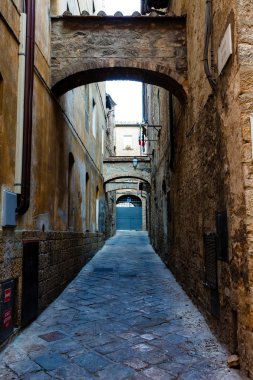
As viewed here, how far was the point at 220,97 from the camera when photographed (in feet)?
12.1

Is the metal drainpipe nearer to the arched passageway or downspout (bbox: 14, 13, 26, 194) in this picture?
downspout (bbox: 14, 13, 26, 194)

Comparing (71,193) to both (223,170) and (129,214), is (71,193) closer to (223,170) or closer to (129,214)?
(223,170)

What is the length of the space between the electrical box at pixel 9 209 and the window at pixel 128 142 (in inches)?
1353

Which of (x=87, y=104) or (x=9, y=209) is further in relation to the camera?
(x=87, y=104)

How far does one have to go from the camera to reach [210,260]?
4.15 m

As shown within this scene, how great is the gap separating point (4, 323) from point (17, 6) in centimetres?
344

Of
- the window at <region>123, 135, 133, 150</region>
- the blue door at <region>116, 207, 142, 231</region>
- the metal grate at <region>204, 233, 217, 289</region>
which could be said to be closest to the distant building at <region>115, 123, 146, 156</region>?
the window at <region>123, 135, 133, 150</region>

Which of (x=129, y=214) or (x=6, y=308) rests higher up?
(x=129, y=214)

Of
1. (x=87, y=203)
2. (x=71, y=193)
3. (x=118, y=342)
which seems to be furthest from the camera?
(x=87, y=203)

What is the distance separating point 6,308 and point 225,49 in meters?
3.28

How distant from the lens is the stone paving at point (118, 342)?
3.08 meters

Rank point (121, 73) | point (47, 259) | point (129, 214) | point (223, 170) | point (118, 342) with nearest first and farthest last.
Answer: point (223, 170) < point (118, 342) < point (47, 259) < point (121, 73) < point (129, 214)

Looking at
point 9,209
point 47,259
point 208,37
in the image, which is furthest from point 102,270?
point 208,37

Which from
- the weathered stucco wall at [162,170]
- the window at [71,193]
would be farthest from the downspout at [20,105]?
the weathered stucco wall at [162,170]
